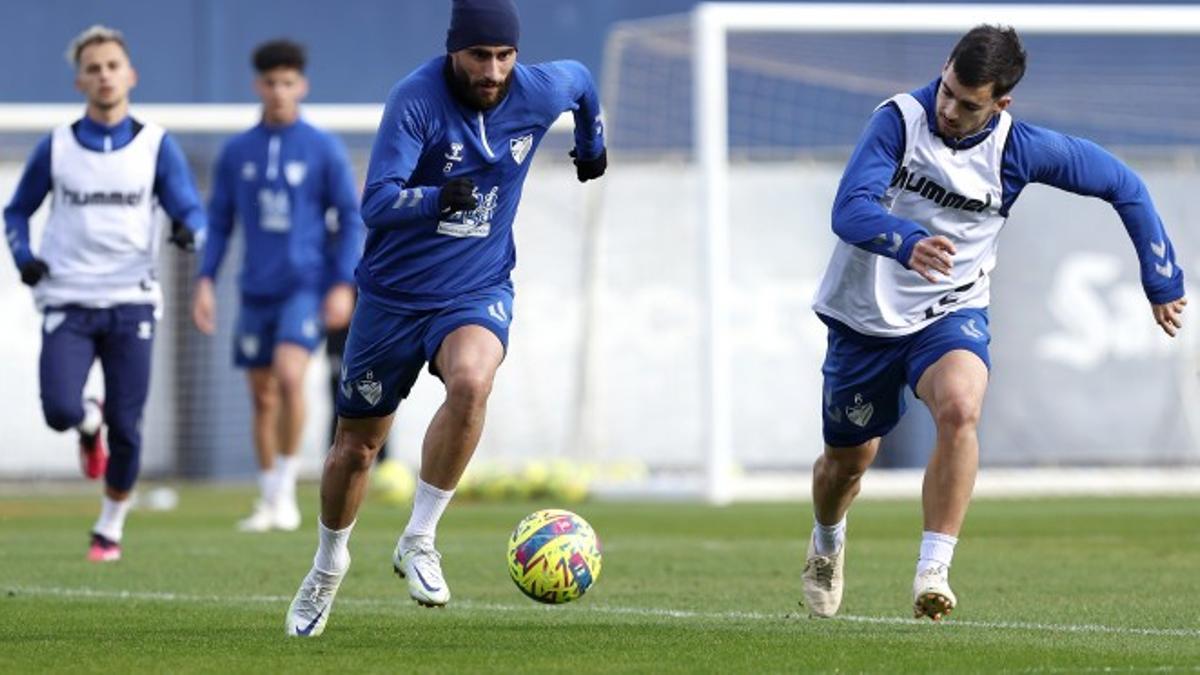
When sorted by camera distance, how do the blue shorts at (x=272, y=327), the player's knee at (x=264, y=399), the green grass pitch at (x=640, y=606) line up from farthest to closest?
the player's knee at (x=264, y=399) < the blue shorts at (x=272, y=327) < the green grass pitch at (x=640, y=606)

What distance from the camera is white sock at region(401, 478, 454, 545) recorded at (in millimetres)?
8141

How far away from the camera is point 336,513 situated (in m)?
8.03

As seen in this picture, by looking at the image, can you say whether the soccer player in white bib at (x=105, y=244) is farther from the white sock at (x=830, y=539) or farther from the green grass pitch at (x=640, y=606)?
the white sock at (x=830, y=539)

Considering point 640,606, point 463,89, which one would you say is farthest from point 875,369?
point 463,89

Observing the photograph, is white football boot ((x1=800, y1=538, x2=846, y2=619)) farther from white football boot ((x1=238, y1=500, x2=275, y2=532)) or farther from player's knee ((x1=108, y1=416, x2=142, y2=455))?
white football boot ((x1=238, y1=500, x2=275, y2=532))

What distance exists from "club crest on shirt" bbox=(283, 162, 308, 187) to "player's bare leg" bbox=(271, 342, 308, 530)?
104cm

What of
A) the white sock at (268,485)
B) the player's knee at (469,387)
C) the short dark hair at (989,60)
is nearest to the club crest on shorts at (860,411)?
the short dark hair at (989,60)

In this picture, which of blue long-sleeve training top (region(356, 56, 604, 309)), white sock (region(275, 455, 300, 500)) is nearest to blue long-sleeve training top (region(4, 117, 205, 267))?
white sock (region(275, 455, 300, 500))

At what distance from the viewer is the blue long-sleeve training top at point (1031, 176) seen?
7.86m

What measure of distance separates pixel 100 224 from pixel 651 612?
4.53 meters

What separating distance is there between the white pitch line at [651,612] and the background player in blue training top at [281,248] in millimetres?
4834

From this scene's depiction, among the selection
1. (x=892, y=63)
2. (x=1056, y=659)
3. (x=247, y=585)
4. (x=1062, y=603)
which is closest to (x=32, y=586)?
(x=247, y=585)

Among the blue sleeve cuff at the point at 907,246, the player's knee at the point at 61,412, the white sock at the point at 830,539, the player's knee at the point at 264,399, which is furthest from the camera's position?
the player's knee at the point at 264,399

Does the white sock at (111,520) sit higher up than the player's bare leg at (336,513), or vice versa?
the player's bare leg at (336,513)
